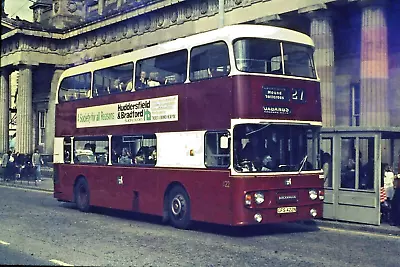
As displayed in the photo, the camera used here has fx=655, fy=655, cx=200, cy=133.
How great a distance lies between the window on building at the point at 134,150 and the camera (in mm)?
14913

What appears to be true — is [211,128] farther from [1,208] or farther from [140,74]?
[1,208]

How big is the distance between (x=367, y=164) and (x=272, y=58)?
340cm

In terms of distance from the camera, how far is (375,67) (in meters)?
21.0

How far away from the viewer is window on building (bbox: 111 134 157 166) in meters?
14.9

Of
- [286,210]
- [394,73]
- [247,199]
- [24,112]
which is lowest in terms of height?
[286,210]

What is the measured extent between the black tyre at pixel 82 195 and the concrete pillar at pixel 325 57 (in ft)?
29.3

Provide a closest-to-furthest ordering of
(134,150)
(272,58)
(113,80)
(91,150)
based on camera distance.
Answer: (272,58), (134,150), (113,80), (91,150)

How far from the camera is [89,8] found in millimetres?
40906

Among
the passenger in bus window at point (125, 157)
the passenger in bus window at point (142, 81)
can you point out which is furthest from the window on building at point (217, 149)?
the passenger in bus window at point (125, 157)

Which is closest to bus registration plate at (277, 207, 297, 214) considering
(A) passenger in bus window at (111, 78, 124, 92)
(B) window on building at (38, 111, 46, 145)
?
(A) passenger in bus window at (111, 78, 124, 92)

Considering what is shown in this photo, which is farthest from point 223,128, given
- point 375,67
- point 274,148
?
point 375,67

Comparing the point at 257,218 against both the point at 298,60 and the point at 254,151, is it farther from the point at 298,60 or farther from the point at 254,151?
the point at 298,60

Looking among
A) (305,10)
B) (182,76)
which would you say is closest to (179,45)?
(182,76)

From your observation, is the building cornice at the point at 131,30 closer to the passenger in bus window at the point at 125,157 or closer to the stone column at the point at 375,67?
the stone column at the point at 375,67
